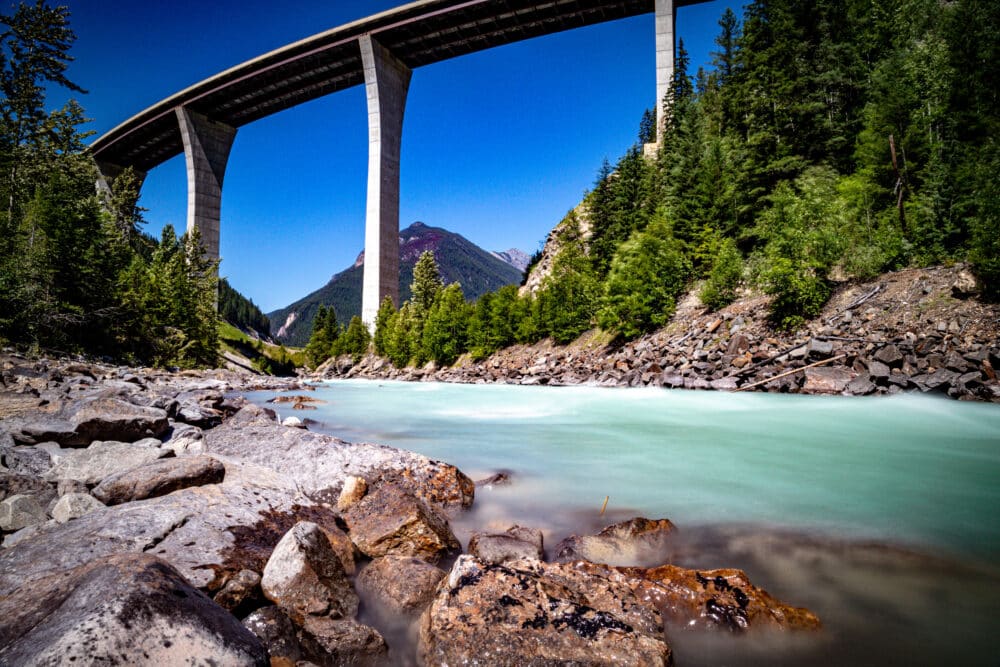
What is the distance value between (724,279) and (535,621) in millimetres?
24168

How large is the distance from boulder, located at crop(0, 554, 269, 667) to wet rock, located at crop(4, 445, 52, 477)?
386 centimetres

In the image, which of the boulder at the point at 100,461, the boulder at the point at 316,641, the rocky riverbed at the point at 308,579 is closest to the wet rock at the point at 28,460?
the rocky riverbed at the point at 308,579

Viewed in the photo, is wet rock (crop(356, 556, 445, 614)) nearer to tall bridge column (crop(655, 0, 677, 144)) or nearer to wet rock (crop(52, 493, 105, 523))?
wet rock (crop(52, 493, 105, 523))

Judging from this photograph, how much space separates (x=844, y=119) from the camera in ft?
87.4

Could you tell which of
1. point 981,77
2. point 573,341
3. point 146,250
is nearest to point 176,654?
point 981,77

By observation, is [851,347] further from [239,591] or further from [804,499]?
[239,591]

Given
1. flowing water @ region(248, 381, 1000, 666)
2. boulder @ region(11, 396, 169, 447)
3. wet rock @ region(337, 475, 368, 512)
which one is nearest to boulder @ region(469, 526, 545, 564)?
flowing water @ region(248, 381, 1000, 666)

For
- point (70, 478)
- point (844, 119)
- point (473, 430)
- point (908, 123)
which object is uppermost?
point (844, 119)

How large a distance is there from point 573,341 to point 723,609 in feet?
109

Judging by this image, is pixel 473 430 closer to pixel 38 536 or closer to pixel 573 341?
pixel 38 536

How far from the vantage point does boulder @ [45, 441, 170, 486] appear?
4.34m

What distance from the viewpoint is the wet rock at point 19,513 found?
3.16 metres

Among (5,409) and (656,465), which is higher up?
(5,409)

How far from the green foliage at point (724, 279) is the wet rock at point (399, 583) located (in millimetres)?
23732
